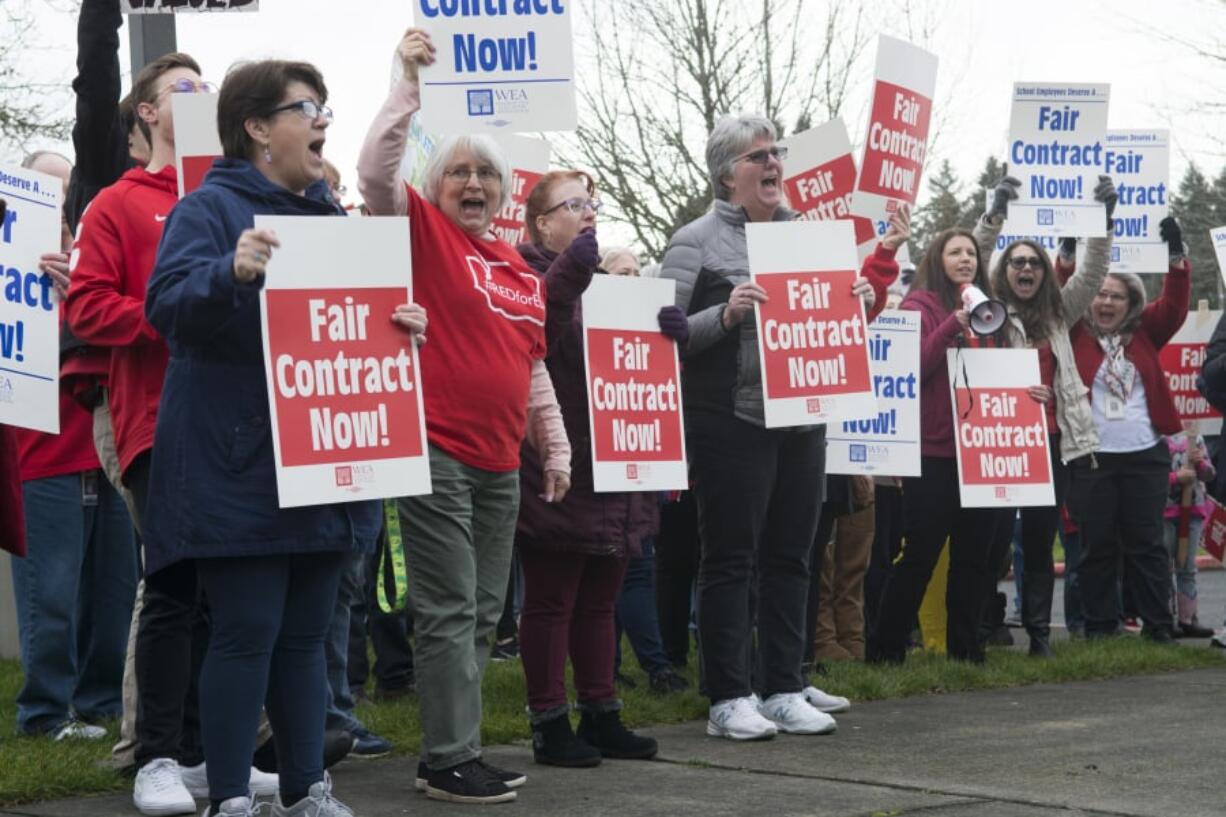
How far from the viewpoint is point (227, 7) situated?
6434mm

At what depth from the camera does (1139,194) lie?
10.3 meters

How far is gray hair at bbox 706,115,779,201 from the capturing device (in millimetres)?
6730

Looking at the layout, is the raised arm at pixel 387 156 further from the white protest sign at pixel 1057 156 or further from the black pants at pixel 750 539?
the white protest sign at pixel 1057 156

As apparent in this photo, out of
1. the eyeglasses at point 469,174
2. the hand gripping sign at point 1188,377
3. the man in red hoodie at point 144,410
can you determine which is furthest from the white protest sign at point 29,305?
the hand gripping sign at point 1188,377

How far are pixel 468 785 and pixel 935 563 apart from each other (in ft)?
12.1

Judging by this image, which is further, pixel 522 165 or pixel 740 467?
pixel 522 165

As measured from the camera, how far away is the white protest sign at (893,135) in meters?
8.09

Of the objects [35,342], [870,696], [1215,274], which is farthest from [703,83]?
[1215,274]

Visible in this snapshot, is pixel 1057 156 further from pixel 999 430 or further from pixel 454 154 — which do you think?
pixel 454 154

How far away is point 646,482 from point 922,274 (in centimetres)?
292

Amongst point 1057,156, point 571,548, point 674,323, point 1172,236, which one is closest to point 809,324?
point 674,323

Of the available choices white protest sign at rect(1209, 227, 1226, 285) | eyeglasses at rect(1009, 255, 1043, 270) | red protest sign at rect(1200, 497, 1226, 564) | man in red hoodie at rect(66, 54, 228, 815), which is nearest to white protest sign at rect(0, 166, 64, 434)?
man in red hoodie at rect(66, 54, 228, 815)

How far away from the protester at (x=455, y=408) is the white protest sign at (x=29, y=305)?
1231mm

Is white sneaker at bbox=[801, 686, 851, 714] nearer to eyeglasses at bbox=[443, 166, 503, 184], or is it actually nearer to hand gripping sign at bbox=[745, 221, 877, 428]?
hand gripping sign at bbox=[745, 221, 877, 428]
